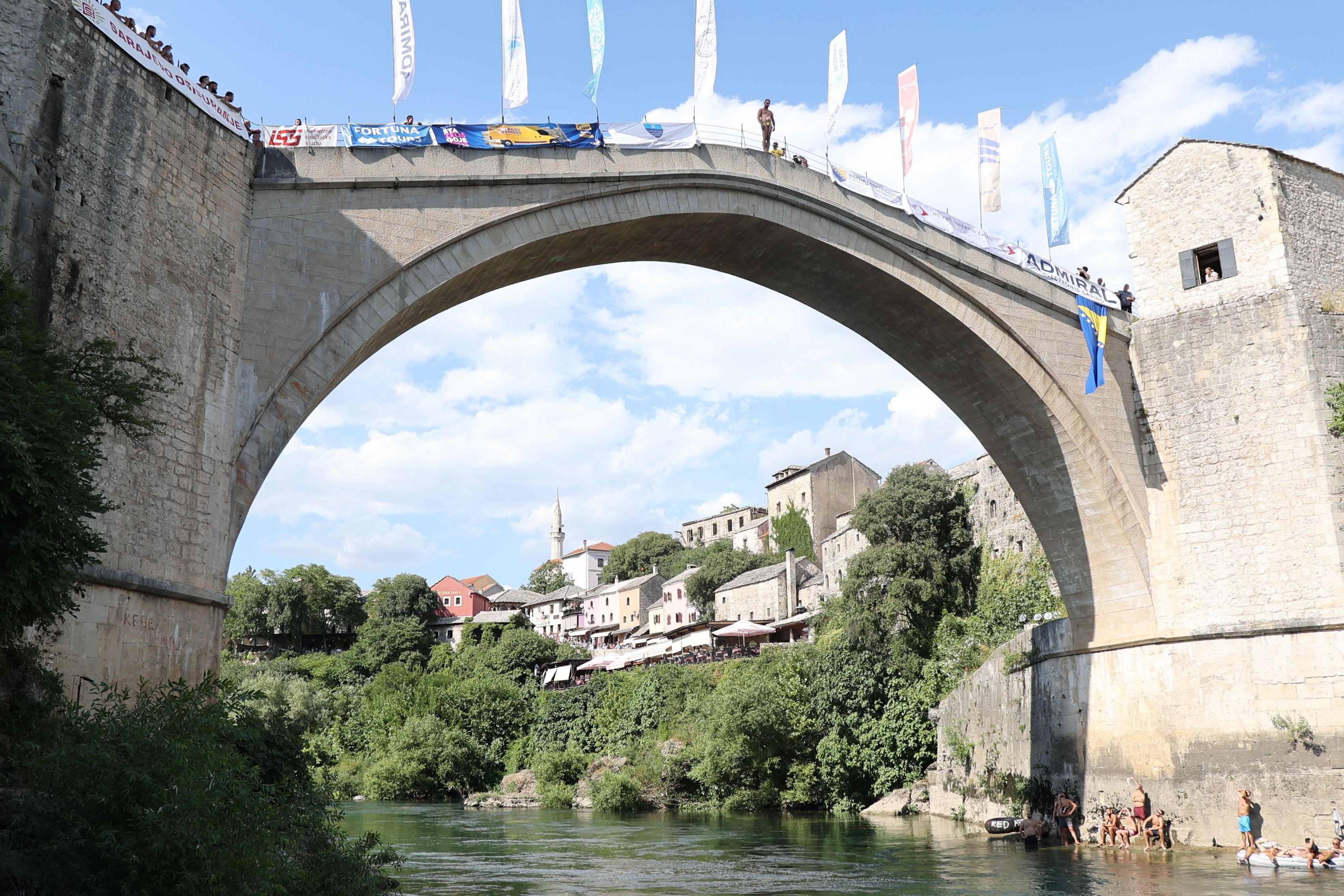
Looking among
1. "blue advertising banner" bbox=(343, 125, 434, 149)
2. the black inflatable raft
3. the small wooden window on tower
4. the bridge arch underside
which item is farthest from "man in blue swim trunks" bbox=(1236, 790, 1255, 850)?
"blue advertising banner" bbox=(343, 125, 434, 149)

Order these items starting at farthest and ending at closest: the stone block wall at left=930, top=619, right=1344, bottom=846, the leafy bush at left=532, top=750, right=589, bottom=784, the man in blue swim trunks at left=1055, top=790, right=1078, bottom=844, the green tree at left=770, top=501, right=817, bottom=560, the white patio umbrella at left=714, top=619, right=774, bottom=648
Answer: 1. the green tree at left=770, top=501, right=817, bottom=560
2. the white patio umbrella at left=714, top=619, right=774, bottom=648
3. the leafy bush at left=532, top=750, right=589, bottom=784
4. the man in blue swim trunks at left=1055, top=790, right=1078, bottom=844
5. the stone block wall at left=930, top=619, right=1344, bottom=846

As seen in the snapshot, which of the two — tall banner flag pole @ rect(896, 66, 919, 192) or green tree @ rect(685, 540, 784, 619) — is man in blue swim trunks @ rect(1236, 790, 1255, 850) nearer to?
tall banner flag pole @ rect(896, 66, 919, 192)

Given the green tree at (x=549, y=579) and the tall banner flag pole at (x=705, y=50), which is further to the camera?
the green tree at (x=549, y=579)

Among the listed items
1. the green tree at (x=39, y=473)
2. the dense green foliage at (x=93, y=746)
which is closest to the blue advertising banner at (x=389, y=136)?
the dense green foliage at (x=93, y=746)

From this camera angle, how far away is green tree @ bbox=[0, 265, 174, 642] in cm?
662

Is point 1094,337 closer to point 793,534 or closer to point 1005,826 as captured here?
point 1005,826

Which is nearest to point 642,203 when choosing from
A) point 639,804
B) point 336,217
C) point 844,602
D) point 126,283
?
point 336,217

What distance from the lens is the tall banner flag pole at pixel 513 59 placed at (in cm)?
1366

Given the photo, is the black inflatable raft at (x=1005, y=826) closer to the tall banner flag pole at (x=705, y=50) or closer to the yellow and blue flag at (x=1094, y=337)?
the yellow and blue flag at (x=1094, y=337)

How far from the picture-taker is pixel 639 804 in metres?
28.7

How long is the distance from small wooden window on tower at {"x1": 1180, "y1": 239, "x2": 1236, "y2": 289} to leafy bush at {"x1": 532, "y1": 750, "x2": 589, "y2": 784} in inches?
925

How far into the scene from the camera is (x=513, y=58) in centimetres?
1380

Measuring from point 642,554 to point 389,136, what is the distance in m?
61.2

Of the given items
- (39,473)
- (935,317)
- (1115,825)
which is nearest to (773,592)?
(1115,825)
